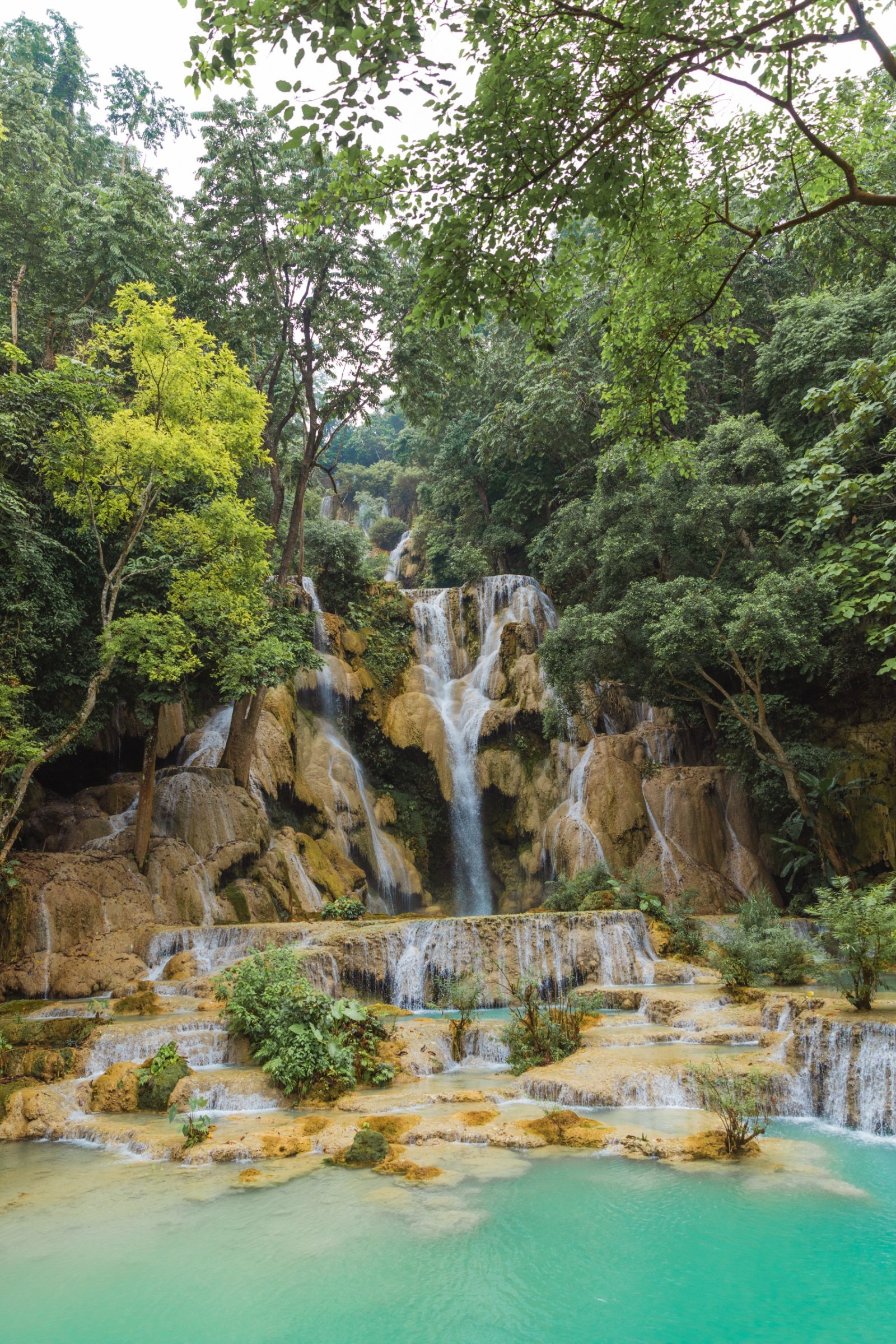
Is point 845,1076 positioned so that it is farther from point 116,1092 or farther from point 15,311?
point 15,311

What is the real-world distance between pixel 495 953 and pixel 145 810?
7.24 m

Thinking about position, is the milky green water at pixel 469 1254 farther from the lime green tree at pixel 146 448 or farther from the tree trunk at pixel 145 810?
the tree trunk at pixel 145 810

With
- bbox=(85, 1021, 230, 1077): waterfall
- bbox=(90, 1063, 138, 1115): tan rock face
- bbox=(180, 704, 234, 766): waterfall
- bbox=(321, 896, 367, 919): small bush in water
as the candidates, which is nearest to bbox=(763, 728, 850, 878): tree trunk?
bbox=(321, 896, 367, 919): small bush in water

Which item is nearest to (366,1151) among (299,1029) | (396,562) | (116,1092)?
(299,1029)

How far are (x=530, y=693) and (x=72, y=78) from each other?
2931 cm

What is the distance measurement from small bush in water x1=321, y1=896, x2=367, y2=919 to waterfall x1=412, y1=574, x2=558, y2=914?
5.88 metres

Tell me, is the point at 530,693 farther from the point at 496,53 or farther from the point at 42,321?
the point at 496,53

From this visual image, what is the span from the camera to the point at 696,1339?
382cm

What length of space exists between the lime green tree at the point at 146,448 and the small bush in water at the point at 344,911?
18.3ft

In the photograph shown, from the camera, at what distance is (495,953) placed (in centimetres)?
1223

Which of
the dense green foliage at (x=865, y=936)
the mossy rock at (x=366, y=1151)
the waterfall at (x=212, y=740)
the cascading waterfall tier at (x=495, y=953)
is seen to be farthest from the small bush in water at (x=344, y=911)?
the dense green foliage at (x=865, y=936)

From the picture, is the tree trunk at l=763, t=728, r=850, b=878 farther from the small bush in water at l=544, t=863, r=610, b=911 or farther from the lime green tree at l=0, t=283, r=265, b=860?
the lime green tree at l=0, t=283, r=265, b=860

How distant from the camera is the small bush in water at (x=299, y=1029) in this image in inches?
315

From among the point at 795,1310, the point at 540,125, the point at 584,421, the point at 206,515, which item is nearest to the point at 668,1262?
the point at 795,1310
